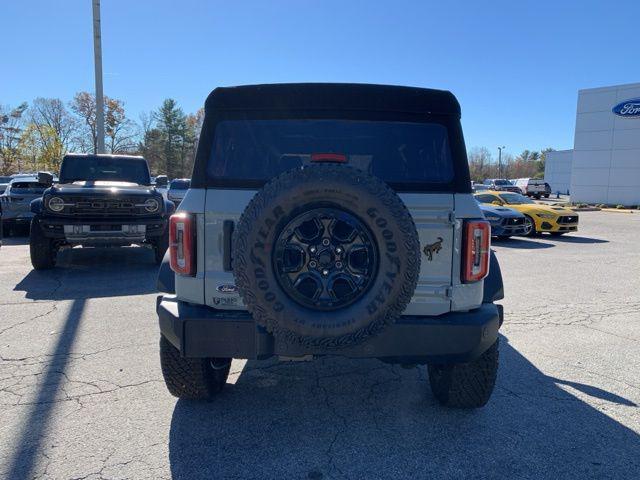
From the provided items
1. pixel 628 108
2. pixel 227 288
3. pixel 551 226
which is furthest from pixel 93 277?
pixel 628 108

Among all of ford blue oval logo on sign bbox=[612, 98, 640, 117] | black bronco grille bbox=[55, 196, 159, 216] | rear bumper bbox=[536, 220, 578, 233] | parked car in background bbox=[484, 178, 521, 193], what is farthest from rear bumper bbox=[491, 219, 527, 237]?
ford blue oval logo on sign bbox=[612, 98, 640, 117]

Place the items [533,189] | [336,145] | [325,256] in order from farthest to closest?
1. [533,189]
2. [336,145]
3. [325,256]

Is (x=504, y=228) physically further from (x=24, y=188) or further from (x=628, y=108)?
(x=628, y=108)

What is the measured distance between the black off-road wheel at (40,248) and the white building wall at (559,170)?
7187cm

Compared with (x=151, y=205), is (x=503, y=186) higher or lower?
higher

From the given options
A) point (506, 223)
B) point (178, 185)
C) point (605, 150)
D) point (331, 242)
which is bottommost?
point (506, 223)

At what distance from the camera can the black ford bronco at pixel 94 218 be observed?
760 cm

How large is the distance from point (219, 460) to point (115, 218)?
19.7 ft

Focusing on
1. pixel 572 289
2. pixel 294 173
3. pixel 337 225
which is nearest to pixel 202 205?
pixel 294 173

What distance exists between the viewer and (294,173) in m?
2.47

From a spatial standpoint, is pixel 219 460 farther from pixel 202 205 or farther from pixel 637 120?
pixel 637 120

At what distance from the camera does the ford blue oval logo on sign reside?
114ft

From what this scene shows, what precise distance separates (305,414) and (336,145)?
5.93 ft

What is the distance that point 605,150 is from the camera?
36.8 meters
